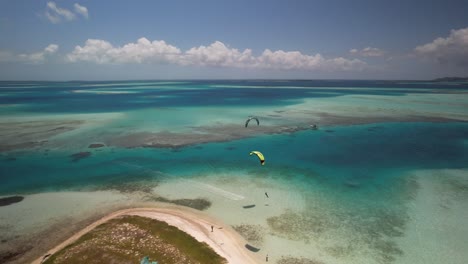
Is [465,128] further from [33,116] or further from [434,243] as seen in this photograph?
[33,116]

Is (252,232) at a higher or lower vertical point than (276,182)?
lower

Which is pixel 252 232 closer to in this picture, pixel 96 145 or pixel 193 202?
pixel 193 202

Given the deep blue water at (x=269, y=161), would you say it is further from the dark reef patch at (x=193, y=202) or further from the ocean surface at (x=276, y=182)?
the dark reef patch at (x=193, y=202)

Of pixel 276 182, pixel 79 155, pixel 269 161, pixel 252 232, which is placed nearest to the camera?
pixel 252 232

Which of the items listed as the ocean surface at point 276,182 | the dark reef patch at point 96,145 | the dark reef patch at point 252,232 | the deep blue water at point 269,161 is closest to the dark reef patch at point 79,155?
the ocean surface at point 276,182

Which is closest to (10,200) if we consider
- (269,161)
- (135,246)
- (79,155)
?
(79,155)

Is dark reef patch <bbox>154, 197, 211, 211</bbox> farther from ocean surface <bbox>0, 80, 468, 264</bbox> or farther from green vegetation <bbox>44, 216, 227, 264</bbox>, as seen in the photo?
green vegetation <bbox>44, 216, 227, 264</bbox>

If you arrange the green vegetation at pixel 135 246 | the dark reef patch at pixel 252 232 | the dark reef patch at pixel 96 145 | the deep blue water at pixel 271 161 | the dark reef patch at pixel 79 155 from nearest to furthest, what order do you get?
1. the green vegetation at pixel 135 246
2. the dark reef patch at pixel 252 232
3. the deep blue water at pixel 271 161
4. the dark reef patch at pixel 79 155
5. the dark reef patch at pixel 96 145
